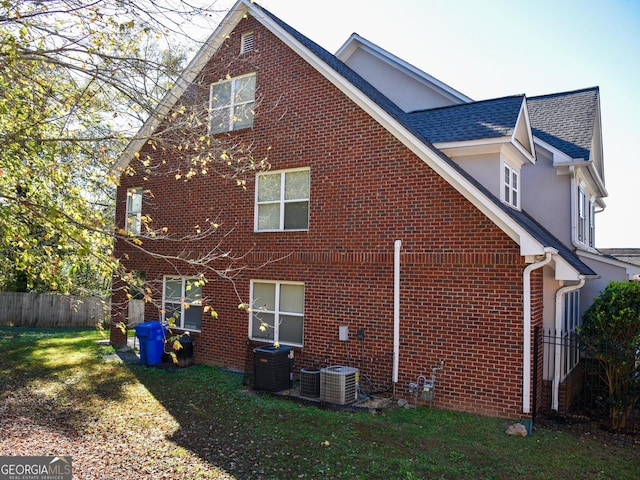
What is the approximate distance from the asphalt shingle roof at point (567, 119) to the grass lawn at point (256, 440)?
318 inches

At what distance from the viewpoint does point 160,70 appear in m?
6.27

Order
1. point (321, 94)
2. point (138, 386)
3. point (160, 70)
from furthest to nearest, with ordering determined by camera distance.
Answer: point (321, 94)
point (138, 386)
point (160, 70)

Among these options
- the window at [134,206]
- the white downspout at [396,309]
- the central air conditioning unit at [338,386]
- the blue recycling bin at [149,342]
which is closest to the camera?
the central air conditioning unit at [338,386]

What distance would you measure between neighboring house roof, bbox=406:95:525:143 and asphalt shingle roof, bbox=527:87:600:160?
2.39m

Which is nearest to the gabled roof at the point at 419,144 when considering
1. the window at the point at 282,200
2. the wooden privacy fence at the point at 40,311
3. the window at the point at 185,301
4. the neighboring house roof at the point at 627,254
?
the window at the point at 282,200

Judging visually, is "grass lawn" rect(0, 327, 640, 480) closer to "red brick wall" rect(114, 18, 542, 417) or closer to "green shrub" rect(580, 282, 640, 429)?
"red brick wall" rect(114, 18, 542, 417)

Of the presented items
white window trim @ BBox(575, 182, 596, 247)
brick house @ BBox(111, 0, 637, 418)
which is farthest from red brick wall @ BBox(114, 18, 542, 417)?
white window trim @ BBox(575, 182, 596, 247)

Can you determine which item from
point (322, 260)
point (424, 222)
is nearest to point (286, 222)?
point (322, 260)

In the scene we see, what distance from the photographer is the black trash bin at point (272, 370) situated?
1050 cm

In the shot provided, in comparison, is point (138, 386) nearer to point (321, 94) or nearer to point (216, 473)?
point (216, 473)

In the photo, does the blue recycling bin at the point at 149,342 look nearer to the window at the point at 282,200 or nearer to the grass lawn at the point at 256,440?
the grass lawn at the point at 256,440

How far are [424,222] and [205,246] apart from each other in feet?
21.1

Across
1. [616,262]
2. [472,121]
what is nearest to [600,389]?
[616,262]

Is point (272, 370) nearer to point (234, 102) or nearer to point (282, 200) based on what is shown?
point (282, 200)
